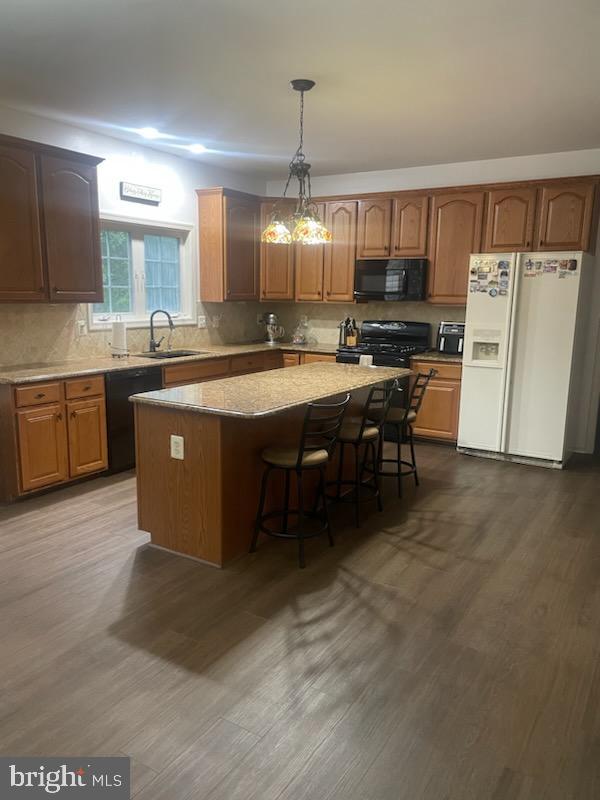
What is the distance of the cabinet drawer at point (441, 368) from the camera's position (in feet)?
17.6

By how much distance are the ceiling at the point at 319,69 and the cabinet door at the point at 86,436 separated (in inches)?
82.4

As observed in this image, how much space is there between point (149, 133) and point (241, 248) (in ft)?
5.34

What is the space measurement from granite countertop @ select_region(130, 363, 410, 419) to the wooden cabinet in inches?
47.1

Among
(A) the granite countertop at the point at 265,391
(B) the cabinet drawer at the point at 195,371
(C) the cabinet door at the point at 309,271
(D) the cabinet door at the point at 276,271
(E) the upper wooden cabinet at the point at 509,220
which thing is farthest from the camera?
(D) the cabinet door at the point at 276,271

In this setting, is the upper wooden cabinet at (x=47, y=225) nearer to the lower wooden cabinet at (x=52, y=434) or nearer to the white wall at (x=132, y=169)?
the white wall at (x=132, y=169)

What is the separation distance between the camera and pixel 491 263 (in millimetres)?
4984

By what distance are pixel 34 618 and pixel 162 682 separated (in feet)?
2.56

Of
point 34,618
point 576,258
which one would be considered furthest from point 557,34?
point 34,618

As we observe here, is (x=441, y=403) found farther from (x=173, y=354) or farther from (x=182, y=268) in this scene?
(x=182, y=268)

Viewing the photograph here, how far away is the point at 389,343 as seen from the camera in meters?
6.11

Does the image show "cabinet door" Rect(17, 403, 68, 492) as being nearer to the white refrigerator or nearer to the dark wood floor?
the dark wood floor

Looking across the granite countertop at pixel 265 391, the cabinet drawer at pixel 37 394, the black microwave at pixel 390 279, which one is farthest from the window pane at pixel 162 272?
the granite countertop at pixel 265 391

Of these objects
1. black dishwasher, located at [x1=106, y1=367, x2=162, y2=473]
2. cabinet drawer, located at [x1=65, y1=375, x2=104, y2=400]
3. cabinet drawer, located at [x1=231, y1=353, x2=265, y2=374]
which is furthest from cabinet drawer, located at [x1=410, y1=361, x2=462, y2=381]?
cabinet drawer, located at [x1=65, y1=375, x2=104, y2=400]

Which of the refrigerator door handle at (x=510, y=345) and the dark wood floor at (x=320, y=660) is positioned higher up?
the refrigerator door handle at (x=510, y=345)
